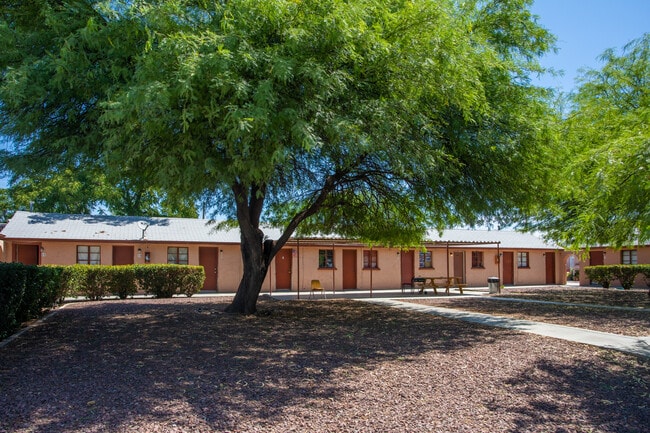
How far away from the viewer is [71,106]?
9.42m

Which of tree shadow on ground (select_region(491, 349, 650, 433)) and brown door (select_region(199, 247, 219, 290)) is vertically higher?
brown door (select_region(199, 247, 219, 290))

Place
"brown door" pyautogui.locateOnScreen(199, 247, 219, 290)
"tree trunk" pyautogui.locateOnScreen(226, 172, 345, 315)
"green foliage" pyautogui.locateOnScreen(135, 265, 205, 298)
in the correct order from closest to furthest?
"tree trunk" pyautogui.locateOnScreen(226, 172, 345, 315) → "green foliage" pyautogui.locateOnScreen(135, 265, 205, 298) → "brown door" pyautogui.locateOnScreen(199, 247, 219, 290)

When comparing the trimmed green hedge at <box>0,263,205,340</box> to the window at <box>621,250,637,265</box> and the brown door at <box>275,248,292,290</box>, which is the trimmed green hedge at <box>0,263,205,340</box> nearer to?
the brown door at <box>275,248,292,290</box>

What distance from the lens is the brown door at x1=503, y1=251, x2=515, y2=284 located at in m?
32.7

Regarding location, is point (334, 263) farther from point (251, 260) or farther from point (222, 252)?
point (251, 260)

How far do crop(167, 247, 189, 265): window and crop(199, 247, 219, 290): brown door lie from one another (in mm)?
761

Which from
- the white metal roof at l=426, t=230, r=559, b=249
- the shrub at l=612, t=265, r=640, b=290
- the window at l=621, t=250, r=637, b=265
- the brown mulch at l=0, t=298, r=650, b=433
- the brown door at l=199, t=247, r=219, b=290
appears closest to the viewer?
the brown mulch at l=0, t=298, r=650, b=433

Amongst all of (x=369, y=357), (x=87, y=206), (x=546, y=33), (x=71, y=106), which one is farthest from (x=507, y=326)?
(x=87, y=206)

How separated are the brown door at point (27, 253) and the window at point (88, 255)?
6.62ft

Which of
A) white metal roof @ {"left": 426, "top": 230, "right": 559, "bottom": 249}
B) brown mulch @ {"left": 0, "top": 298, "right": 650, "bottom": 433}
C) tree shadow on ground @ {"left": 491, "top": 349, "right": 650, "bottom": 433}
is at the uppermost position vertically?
white metal roof @ {"left": 426, "top": 230, "right": 559, "bottom": 249}

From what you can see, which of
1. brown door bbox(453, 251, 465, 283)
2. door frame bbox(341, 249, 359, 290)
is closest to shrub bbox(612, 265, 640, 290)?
brown door bbox(453, 251, 465, 283)

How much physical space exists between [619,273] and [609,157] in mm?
24672

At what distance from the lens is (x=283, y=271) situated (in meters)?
26.4

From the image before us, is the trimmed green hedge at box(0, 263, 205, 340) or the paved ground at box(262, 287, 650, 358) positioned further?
the trimmed green hedge at box(0, 263, 205, 340)
